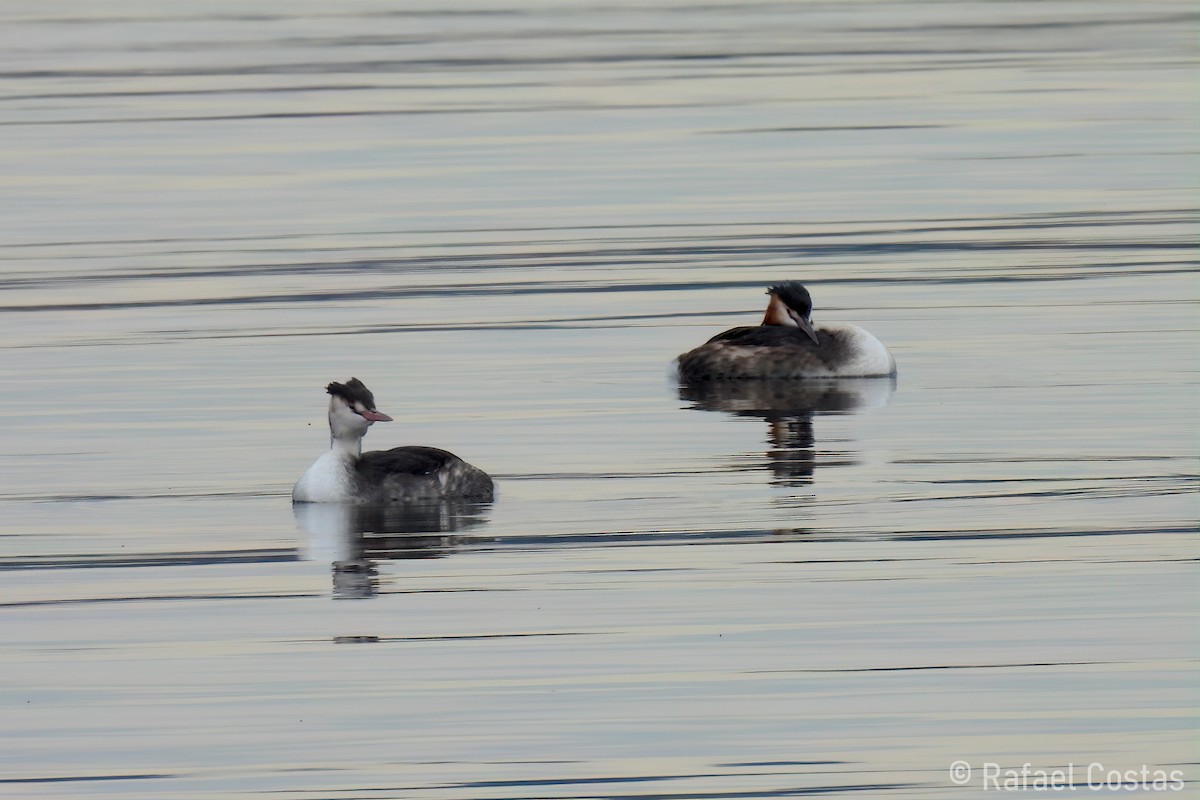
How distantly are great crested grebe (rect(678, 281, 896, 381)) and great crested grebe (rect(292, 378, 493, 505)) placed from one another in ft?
13.9

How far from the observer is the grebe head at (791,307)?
19016 mm

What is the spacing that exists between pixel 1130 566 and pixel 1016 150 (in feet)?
60.0

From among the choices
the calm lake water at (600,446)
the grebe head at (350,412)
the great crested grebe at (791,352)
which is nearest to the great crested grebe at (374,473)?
the grebe head at (350,412)

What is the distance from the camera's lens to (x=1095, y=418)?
1630cm

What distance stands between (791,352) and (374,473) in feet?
16.9

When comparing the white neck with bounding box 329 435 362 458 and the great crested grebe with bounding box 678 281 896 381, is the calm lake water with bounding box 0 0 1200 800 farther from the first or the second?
→ the white neck with bounding box 329 435 362 458

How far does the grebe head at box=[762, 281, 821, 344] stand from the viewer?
19.0 metres

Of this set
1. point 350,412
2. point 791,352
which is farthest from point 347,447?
point 791,352

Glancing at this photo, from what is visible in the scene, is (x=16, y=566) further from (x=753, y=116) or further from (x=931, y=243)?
(x=753, y=116)

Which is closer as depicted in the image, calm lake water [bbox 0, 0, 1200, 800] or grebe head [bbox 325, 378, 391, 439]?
calm lake water [bbox 0, 0, 1200, 800]

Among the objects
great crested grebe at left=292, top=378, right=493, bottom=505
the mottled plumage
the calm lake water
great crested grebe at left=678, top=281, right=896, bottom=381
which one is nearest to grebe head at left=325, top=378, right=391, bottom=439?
great crested grebe at left=292, top=378, right=493, bottom=505

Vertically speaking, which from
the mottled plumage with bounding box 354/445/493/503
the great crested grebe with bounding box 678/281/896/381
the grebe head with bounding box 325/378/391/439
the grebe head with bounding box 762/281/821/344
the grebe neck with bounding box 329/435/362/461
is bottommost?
the mottled plumage with bounding box 354/445/493/503

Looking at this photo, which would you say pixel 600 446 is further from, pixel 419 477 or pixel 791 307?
pixel 791 307

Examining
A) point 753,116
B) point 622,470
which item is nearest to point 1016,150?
point 753,116
